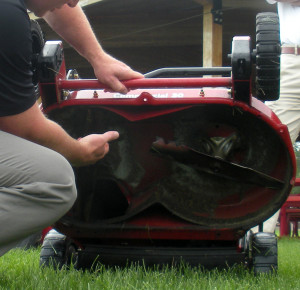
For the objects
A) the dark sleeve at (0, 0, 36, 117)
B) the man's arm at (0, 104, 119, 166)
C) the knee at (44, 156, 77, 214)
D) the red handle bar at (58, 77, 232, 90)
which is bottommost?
the knee at (44, 156, 77, 214)

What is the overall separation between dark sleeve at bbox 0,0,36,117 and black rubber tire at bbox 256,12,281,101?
0.95 meters

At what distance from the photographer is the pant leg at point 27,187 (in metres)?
2.09

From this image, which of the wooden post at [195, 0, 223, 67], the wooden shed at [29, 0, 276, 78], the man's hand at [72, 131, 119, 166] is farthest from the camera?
the wooden shed at [29, 0, 276, 78]

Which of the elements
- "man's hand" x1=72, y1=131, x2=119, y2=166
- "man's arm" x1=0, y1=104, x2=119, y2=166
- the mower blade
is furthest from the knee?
the mower blade

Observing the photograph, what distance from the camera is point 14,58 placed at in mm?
2109

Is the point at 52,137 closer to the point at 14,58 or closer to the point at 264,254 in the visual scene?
the point at 14,58

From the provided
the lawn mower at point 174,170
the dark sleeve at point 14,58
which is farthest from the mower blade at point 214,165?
the dark sleeve at point 14,58

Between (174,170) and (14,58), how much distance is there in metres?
1.16

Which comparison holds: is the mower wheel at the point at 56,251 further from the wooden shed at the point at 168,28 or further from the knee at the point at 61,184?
the wooden shed at the point at 168,28

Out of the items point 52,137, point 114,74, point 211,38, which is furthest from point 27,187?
point 211,38

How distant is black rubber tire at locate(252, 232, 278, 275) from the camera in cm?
288

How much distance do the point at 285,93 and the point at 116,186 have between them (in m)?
1.74

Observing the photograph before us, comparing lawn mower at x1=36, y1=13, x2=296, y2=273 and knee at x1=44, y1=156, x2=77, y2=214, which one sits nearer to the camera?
knee at x1=44, y1=156, x2=77, y2=214

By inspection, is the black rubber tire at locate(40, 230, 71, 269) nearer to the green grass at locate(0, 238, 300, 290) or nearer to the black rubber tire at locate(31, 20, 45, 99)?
the green grass at locate(0, 238, 300, 290)
